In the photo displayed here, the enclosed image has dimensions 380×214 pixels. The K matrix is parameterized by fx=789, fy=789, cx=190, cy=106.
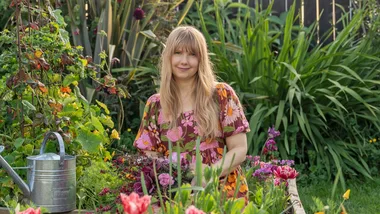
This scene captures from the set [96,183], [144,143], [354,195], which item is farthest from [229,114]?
[354,195]

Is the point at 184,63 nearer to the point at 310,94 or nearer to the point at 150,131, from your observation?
the point at 150,131

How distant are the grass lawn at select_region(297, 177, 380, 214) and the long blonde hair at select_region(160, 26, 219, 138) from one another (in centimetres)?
167

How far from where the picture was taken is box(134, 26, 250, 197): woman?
321 centimetres

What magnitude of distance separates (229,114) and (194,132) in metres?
0.16

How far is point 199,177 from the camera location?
204cm

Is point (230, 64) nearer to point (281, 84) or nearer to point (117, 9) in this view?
point (281, 84)

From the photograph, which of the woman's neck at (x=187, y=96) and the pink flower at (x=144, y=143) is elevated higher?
the woman's neck at (x=187, y=96)

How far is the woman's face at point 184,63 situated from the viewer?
3.19 metres

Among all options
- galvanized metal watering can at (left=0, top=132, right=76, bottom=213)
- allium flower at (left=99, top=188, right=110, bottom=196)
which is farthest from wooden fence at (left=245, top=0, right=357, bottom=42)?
galvanized metal watering can at (left=0, top=132, right=76, bottom=213)

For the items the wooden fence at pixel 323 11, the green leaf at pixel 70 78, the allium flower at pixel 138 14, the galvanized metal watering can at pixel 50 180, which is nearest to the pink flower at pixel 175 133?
the galvanized metal watering can at pixel 50 180

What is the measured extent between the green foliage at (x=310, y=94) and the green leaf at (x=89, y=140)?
214cm

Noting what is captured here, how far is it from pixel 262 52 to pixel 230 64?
0.28 metres

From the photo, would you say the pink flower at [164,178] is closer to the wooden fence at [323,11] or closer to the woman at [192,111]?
the woman at [192,111]

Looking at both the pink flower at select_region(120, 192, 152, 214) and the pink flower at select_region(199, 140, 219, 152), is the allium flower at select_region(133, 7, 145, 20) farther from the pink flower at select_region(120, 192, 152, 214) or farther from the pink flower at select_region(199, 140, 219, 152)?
the pink flower at select_region(120, 192, 152, 214)
